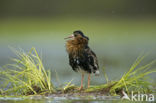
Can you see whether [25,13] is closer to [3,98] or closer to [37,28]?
[37,28]

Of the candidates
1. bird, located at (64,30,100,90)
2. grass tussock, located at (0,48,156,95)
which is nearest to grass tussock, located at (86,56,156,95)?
grass tussock, located at (0,48,156,95)

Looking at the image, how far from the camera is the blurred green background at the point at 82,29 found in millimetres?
15477

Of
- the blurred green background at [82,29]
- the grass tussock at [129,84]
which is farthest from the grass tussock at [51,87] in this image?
the blurred green background at [82,29]

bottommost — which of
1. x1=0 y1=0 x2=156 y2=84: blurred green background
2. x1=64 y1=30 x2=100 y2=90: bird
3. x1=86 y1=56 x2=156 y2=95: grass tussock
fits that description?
x1=86 y1=56 x2=156 y2=95: grass tussock

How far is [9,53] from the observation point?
16953mm

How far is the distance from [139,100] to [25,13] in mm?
19411

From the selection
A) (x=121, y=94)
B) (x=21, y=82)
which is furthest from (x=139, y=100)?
(x=21, y=82)

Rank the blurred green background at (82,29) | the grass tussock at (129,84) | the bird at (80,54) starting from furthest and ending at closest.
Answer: the blurred green background at (82,29) < the bird at (80,54) < the grass tussock at (129,84)

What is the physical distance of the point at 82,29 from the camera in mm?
22422

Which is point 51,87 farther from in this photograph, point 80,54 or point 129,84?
point 129,84

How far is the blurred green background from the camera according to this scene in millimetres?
15477

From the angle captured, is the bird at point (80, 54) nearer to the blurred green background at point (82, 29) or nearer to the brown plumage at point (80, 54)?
the brown plumage at point (80, 54)

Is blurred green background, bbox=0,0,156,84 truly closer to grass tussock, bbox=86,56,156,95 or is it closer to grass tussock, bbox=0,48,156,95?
grass tussock, bbox=0,48,156,95

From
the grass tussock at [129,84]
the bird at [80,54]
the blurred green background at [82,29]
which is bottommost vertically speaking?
the grass tussock at [129,84]
